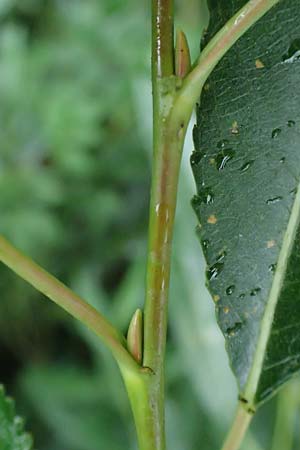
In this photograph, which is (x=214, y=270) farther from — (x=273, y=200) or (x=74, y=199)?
(x=74, y=199)

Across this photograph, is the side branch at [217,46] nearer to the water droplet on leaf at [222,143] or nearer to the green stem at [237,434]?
the water droplet on leaf at [222,143]

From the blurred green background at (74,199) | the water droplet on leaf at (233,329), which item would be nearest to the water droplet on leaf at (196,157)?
the water droplet on leaf at (233,329)

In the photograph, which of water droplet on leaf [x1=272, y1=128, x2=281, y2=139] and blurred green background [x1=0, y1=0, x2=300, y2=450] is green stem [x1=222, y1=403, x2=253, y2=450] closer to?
water droplet on leaf [x1=272, y1=128, x2=281, y2=139]

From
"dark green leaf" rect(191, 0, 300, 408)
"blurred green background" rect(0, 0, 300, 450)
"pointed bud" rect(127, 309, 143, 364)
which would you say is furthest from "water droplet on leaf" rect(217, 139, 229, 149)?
"blurred green background" rect(0, 0, 300, 450)

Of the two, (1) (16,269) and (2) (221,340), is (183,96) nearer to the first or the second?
(1) (16,269)

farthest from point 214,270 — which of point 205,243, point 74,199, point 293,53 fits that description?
point 74,199
